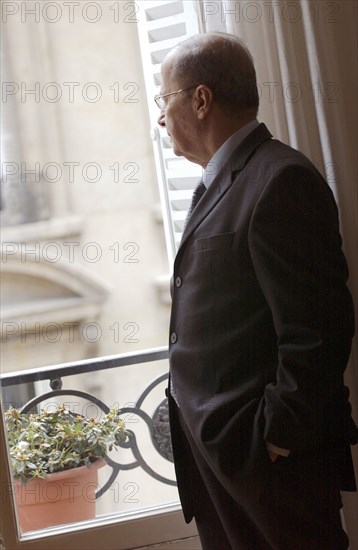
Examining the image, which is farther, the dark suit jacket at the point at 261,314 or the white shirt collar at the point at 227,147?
the white shirt collar at the point at 227,147

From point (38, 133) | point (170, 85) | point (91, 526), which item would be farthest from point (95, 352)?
point (170, 85)

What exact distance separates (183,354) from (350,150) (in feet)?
2.39

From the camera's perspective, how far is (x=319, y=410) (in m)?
1.50

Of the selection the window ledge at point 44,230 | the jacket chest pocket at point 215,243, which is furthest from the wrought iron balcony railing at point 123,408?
the jacket chest pocket at point 215,243

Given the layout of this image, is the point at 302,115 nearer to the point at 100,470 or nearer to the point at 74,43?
the point at 74,43

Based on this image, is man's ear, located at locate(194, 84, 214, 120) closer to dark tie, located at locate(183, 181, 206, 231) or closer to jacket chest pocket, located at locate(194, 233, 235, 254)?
dark tie, located at locate(183, 181, 206, 231)

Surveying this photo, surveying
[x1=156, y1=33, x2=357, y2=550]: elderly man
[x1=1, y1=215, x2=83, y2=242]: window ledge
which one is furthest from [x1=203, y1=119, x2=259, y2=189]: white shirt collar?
[x1=1, y1=215, x2=83, y2=242]: window ledge

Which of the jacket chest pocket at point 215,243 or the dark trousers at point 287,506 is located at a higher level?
the jacket chest pocket at point 215,243

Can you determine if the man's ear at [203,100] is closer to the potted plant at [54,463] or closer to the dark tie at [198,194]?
the dark tie at [198,194]

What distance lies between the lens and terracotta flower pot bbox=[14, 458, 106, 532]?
83.5 inches

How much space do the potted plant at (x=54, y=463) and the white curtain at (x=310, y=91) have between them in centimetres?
71

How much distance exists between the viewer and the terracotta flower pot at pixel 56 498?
2121 millimetres

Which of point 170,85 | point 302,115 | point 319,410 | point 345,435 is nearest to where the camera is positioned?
point 319,410

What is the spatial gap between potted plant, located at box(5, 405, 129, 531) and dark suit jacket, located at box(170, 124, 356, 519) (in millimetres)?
559
